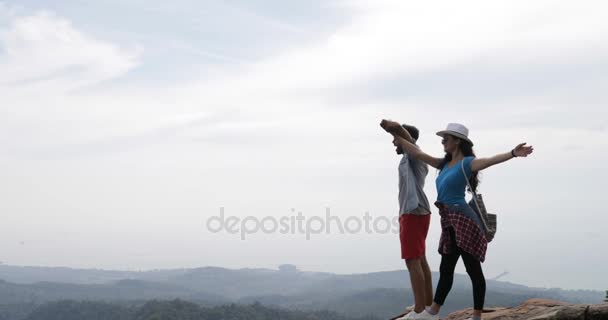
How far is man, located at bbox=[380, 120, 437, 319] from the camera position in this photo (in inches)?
264

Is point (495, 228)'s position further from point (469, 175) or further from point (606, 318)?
point (606, 318)

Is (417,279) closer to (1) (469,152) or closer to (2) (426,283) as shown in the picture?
(2) (426,283)

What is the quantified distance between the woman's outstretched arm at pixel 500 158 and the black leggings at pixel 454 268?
2.62ft

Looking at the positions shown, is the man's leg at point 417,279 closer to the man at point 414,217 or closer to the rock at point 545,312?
the man at point 414,217

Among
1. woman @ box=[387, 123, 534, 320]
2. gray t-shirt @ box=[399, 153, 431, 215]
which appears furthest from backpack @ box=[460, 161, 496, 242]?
gray t-shirt @ box=[399, 153, 431, 215]

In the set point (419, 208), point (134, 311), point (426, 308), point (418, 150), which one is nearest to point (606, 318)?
point (426, 308)

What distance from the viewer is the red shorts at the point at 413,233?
6773 millimetres

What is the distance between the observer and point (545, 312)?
7250 millimetres

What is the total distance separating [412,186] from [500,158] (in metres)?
1.21

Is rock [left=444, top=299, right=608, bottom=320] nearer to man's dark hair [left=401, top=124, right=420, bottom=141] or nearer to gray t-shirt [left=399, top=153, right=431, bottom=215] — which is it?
gray t-shirt [left=399, top=153, right=431, bottom=215]

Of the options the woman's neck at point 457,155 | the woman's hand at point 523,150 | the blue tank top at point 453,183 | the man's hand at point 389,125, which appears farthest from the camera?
the man's hand at point 389,125

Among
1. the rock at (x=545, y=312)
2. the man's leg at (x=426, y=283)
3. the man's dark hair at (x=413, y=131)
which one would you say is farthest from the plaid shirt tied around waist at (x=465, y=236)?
the rock at (x=545, y=312)

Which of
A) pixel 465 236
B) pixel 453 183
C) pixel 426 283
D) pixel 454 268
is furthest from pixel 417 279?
pixel 453 183

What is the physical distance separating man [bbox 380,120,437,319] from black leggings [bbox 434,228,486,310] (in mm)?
287
